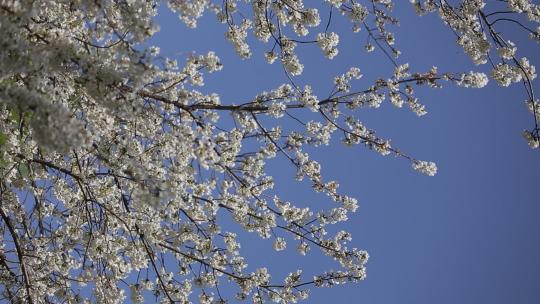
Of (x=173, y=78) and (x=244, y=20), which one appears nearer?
(x=173, y=78)

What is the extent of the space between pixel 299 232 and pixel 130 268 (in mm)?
1884

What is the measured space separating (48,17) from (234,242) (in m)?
3.05

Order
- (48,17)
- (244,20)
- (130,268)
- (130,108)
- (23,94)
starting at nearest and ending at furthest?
1. (23,94)
2. (130,108)
3. (48,17)
4. (130,268)
5. (244,20)

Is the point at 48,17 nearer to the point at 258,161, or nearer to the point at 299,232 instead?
the point at 258,161

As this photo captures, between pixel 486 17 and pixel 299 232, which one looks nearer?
pixel 486 17

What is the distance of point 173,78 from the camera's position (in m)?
5.80

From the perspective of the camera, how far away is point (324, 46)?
705cm

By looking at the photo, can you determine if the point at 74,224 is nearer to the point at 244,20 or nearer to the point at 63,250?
the point at 63,250

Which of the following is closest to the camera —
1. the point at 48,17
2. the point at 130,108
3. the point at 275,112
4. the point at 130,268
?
the point at 130,108

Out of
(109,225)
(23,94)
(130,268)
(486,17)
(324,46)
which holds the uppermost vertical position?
(324,46)

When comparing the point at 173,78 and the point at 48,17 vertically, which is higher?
the point at 48,17

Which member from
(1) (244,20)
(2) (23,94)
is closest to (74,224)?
(1) (244,20)

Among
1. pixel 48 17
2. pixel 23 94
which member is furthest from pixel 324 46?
pixel 23 94

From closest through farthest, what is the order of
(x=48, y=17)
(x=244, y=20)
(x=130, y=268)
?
(x=48, y=17)
(x=130, y=268)
(x=244, y=20)
